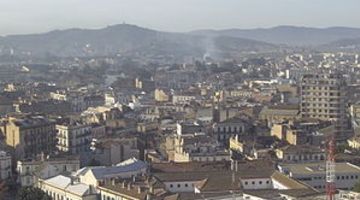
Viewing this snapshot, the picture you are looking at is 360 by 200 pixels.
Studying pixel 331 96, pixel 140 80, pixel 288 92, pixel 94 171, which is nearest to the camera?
pixel 94 171

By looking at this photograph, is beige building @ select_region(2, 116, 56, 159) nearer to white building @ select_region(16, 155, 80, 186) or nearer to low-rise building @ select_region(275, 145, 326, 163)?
white building @ select_region(16, 155, 80, 186)

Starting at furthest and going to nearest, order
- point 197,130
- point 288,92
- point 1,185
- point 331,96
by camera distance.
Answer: point 288,92, point 331,96, point 197,130, point 1,185

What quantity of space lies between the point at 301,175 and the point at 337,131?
22.6m

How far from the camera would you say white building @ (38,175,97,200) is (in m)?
35.4

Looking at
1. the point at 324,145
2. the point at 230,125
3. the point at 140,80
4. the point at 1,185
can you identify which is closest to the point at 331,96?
the point at 230,125

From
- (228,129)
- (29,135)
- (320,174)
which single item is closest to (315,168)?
(320,174)

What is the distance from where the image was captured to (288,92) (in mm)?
86500

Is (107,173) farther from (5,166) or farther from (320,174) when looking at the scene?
(5,166)

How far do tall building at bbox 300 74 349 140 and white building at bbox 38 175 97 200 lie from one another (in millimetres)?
28380

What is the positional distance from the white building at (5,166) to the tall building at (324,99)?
85.2 ft

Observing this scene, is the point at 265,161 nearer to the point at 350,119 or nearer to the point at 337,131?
the point at 337,131

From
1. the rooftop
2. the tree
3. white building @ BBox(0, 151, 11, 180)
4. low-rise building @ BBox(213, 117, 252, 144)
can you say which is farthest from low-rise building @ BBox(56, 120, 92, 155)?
the tree

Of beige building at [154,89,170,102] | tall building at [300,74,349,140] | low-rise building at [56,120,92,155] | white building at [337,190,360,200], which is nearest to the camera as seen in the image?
white building at [337,190,360,200]

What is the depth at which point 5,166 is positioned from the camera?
144 feet
